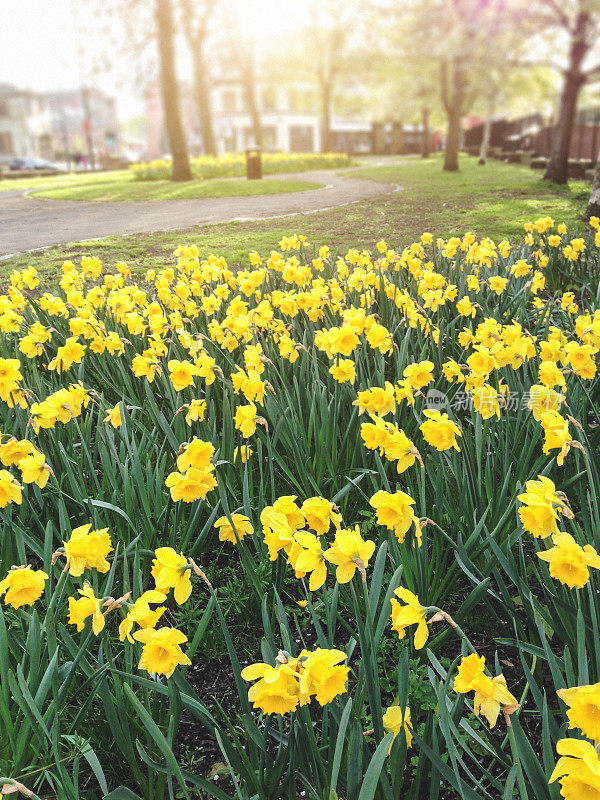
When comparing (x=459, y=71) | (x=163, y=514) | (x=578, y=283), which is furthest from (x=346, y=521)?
(x=459, y=71)

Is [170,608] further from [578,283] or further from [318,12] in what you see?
[318,12]

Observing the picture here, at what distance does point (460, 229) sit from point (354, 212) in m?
1.86

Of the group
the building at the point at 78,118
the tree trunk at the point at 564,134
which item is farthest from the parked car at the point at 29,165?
the tree trunk at the point at 564,134

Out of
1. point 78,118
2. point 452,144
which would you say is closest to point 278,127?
point 78,118

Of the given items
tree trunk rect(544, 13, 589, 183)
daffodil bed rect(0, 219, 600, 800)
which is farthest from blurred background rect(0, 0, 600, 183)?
daffodil bed rect(0, 219, 600, 800)

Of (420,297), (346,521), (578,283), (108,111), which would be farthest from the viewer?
(108,111)

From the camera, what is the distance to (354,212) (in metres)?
8.66

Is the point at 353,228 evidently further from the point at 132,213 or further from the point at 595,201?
the point at 132,213

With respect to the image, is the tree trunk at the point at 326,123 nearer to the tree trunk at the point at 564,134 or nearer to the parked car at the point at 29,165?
the tree trunk at the point at 564,134

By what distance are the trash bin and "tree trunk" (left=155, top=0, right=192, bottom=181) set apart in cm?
160

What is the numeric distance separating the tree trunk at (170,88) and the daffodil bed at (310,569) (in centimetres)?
1403

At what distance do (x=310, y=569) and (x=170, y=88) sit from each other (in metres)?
16.8

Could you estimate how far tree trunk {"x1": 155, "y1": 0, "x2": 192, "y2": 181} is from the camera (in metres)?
14.8

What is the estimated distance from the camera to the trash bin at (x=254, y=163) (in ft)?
53.3
